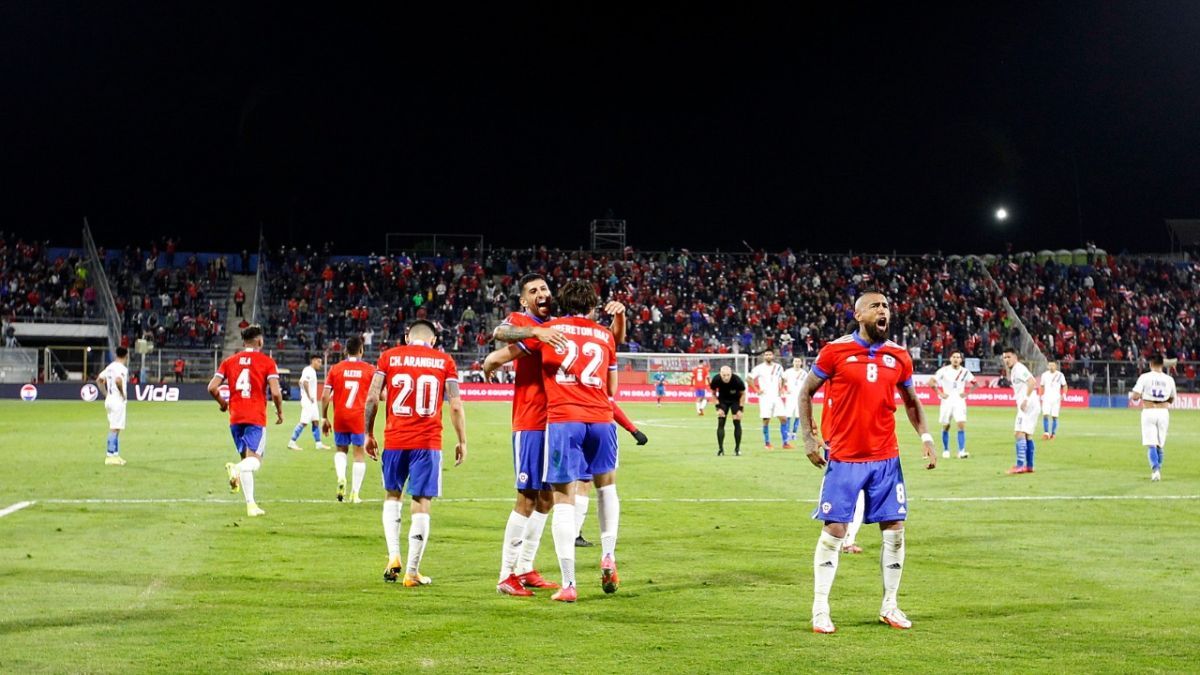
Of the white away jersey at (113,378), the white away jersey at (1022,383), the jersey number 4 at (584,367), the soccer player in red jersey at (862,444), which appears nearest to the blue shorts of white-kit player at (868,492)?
the soccer player in red jersey at (862,444)

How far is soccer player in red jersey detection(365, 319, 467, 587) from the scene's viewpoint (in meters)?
10.2

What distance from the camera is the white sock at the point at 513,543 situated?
9.48 metres

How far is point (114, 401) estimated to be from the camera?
913 inches

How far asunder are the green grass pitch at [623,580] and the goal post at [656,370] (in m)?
34.4

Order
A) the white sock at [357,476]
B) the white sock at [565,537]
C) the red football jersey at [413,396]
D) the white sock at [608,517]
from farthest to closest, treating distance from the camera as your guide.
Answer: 1. the white sock at [357,476]
2. the red football jersey at [413,396]
3. the white sock at [608,517]
4. the white sock at [565,537]

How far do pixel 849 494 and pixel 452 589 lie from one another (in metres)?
3.44

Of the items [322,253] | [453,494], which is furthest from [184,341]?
[453,494]

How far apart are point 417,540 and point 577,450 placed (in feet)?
5.84

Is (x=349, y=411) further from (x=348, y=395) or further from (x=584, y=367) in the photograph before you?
(x=584, y=367)

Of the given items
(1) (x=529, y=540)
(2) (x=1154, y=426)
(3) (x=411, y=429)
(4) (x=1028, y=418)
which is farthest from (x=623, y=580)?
(4) (x=1028, y=418)

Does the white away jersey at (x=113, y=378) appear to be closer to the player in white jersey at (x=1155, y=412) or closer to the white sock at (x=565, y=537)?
the white sock at (x=565, y=537)

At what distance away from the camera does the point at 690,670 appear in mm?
6863

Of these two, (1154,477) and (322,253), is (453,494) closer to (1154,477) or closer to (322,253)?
(1154,477)

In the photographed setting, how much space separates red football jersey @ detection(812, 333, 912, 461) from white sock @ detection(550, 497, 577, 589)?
2.10 metres
